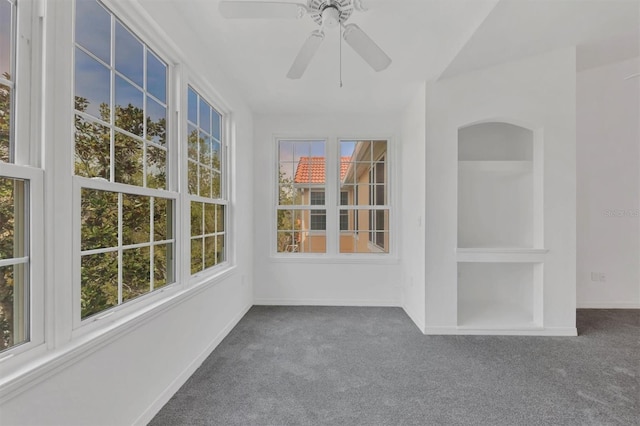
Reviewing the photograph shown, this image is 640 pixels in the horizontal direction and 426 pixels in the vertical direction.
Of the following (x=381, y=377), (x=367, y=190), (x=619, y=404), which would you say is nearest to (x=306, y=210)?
(x=367, y=190)

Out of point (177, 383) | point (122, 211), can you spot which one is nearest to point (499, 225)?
point (177, 383)

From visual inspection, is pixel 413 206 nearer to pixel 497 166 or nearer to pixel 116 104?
pixel 497 166

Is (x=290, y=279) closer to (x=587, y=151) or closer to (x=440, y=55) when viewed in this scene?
(x=440, y=55)

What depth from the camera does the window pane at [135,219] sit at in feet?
5.46

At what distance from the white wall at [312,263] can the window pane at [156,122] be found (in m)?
2.00

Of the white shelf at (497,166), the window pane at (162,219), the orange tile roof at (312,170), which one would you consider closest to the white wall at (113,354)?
the window pane at (162,219)

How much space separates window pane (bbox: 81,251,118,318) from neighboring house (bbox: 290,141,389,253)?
2.68 m

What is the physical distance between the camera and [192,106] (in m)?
2.51

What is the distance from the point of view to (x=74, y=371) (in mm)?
1218

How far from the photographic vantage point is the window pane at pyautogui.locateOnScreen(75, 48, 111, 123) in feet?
4.54

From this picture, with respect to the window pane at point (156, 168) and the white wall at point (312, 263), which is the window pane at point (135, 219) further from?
the white wall at point (312, 263)

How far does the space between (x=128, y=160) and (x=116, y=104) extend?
312 mm

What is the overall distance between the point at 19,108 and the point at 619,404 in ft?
11.8

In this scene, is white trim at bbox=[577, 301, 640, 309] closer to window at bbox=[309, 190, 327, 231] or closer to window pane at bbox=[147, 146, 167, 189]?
window at bbox=[309, 190, 327, 231]
